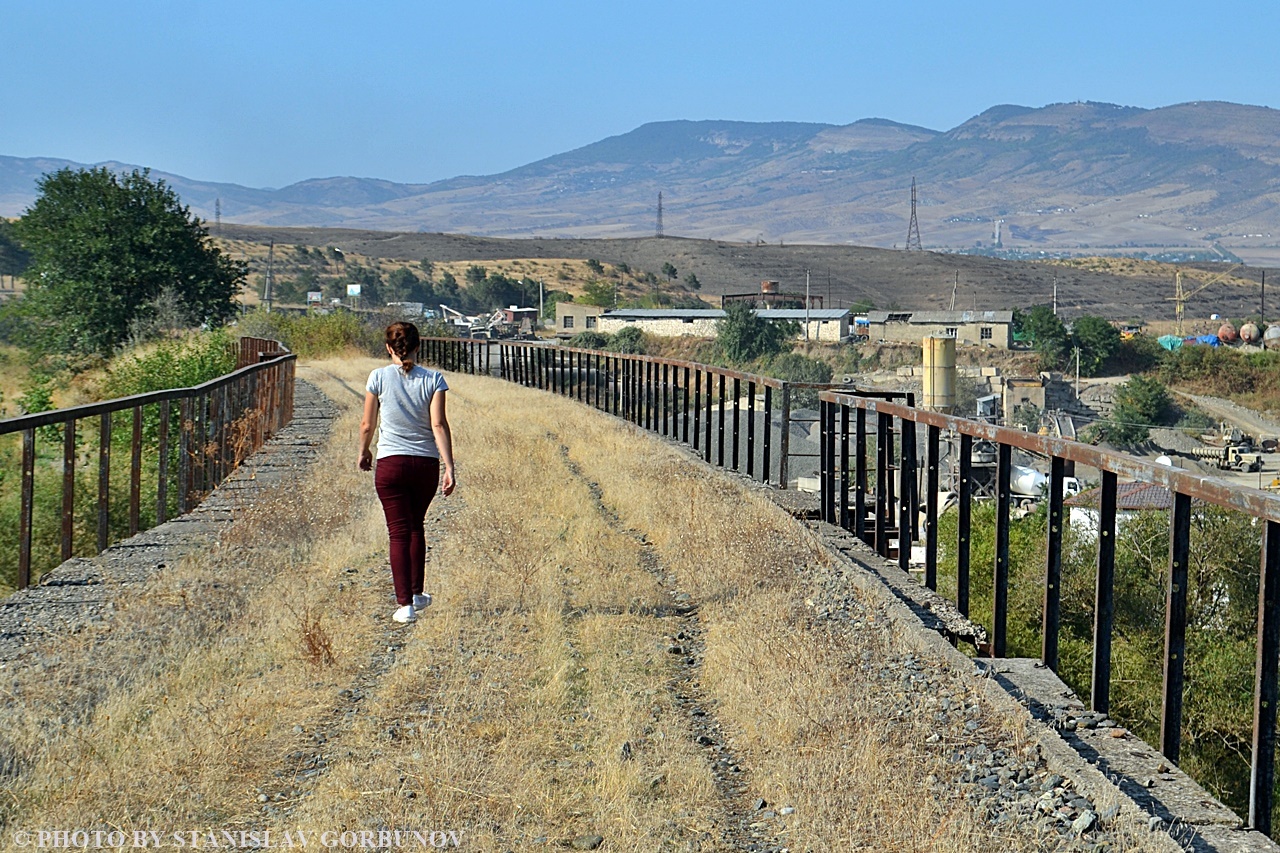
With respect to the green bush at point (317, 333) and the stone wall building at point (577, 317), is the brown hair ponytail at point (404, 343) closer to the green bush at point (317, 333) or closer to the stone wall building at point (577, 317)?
the green bush at point (317, 333)

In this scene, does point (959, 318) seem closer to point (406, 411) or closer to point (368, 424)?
point (368, 424)

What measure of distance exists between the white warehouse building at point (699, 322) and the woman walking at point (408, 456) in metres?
103

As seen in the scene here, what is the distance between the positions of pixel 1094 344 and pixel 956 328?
36.6 ft

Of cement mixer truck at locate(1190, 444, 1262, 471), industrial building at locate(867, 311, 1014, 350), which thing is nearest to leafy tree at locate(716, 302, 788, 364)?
industrial building at locate(867, 311, 1014, 350)

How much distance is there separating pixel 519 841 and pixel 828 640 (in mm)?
2936

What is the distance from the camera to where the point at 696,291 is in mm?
177375

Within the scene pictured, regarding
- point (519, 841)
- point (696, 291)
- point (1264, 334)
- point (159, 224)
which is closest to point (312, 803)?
point (519, 841)

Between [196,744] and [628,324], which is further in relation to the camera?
[628,324]

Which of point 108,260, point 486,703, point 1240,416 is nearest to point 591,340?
point 1240,416

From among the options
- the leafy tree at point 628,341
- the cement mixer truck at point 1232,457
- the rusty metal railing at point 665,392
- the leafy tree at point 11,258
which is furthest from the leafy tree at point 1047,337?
the leafy tree at point 11,258

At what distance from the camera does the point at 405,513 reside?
7605 mm

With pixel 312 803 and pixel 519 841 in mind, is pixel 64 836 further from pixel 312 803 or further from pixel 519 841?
pixel 519 841

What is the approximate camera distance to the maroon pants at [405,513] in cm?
756

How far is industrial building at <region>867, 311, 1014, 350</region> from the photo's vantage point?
11231cm
